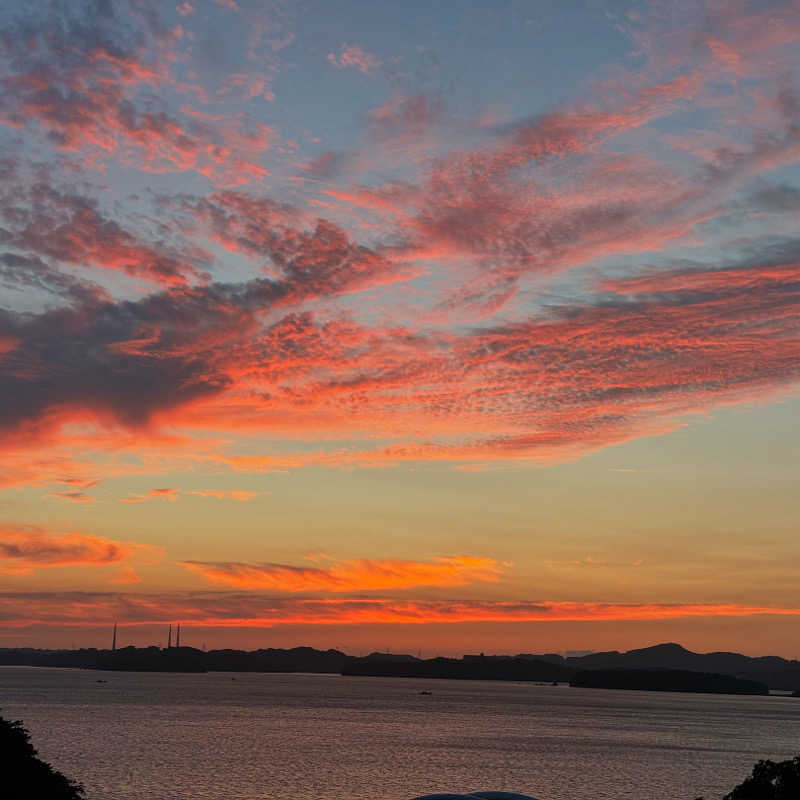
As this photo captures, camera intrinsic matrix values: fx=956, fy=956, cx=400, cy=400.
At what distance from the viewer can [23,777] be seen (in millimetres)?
60594

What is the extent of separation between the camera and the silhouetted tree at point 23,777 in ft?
Answer: 193

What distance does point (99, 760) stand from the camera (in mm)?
135125

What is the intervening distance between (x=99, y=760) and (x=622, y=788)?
2856 inches

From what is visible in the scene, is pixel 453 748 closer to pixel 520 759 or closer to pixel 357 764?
pixel 520 759

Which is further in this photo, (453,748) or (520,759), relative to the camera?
(453,748)

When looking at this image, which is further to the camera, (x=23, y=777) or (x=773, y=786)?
(x=23, y=777)

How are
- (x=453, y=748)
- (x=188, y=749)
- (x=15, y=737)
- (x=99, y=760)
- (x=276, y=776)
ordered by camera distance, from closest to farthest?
(x=15, y=737)
(x=276, y=776)
(x=99, y=760)
(x=188, y=749)
(x=453, y=748)

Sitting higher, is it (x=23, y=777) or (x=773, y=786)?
(x=773, y=786)

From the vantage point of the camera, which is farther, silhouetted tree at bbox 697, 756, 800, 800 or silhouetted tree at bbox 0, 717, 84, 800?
silhouetted tree at bbox 0, 717, 84, 800

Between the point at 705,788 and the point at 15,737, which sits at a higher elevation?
the point at 15,737

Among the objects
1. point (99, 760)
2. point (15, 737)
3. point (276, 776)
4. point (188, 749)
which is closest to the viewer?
point (15, 737)

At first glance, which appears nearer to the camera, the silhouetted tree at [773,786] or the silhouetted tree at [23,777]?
the silhouetted tree at [773,786]

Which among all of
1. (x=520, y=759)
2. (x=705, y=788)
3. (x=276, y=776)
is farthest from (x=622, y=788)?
(x=276, y=776)

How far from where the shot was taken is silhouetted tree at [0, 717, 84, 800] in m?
58.8
